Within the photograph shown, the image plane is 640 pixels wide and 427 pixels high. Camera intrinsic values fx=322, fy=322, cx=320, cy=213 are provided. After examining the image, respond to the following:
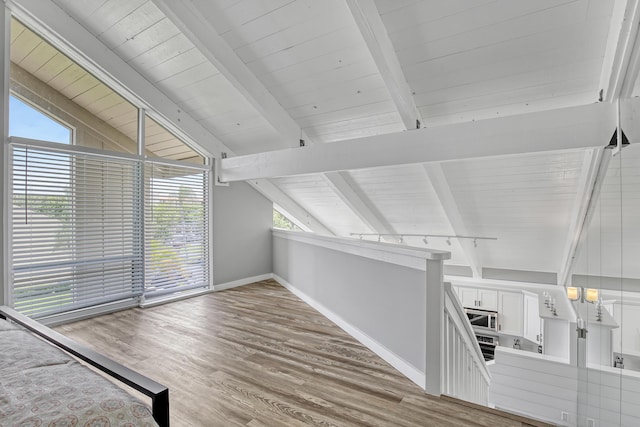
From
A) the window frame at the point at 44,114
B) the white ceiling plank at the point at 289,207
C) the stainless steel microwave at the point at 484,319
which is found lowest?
the stainless steel microwave at the point at 484,319

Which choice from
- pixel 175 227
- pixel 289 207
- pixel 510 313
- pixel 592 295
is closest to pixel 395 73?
pixel 592 295

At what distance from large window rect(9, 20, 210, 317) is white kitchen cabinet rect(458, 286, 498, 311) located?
4.91 meters

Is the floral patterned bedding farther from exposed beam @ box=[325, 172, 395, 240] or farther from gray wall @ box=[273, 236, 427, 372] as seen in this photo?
exposed beam @ box=[325, 172, 395, 240]

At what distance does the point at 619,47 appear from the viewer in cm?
184

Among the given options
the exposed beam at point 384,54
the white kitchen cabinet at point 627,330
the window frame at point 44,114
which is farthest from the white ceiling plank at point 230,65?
the white kitchen cabinet at point 627,330

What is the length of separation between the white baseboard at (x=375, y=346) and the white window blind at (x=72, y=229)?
7.41ft

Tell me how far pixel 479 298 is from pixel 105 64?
260 inches

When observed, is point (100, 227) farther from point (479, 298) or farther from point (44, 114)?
point (479, 298)

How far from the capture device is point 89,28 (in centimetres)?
309

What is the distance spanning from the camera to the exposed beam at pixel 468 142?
210 centimetres

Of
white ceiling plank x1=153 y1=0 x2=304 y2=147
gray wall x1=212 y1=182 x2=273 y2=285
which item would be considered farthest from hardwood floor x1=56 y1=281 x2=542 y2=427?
white ceiling plank x1=153 y1=0 x2=304 y2=147

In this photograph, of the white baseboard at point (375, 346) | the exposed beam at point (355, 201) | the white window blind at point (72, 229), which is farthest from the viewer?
the exposed beam at point (355, 201)

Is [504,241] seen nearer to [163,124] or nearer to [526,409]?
[526,409]

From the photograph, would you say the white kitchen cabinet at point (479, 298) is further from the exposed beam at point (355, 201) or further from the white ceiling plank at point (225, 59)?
the white ceiling plank at point (225, 59)
